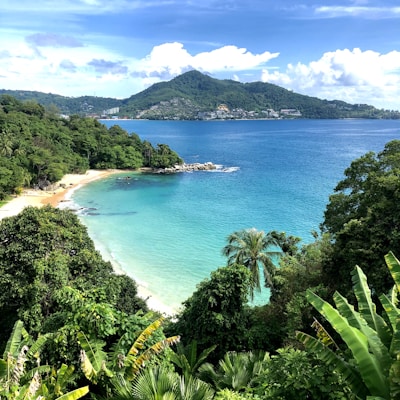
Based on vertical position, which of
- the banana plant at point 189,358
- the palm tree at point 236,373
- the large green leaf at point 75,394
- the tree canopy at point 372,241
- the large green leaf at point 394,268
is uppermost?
the large green leaf at point 394,268

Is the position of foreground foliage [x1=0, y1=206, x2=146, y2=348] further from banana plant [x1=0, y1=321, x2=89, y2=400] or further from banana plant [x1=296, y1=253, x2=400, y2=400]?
banana plant [x1=296, y1=253, x2=400, y2=400]

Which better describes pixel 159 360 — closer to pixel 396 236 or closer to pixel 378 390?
pixel 378 390

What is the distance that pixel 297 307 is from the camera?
12.7 m

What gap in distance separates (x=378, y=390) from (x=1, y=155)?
211 feet

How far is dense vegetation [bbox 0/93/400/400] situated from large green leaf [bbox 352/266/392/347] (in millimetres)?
24

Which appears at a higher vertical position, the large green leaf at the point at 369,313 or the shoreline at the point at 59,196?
the large green leaf at the point at 369,313

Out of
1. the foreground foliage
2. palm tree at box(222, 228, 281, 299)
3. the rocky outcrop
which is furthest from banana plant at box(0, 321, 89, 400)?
the rocky outcrop

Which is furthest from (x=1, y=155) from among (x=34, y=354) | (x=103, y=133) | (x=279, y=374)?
(x=279, y=374)

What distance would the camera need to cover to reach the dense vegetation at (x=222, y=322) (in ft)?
19.6

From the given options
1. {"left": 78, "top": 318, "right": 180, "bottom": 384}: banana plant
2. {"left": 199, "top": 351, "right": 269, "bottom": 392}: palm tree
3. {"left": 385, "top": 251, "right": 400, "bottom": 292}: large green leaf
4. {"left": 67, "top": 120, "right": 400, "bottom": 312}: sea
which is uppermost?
{"left": 385, "top": 251, "right": 400, "bottom": 292}: large green leaf

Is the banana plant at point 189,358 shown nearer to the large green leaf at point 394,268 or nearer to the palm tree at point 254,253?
the large green leaf at point 394,268

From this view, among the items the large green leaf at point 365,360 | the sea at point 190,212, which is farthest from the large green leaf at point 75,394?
the sea at point 190,212

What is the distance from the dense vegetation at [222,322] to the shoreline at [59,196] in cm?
1132

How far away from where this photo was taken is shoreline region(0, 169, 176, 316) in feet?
106
